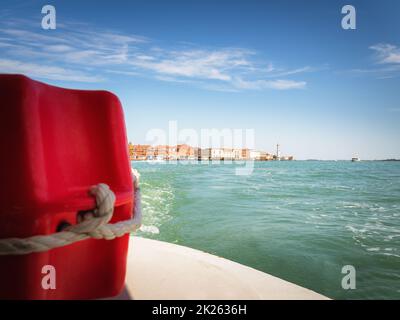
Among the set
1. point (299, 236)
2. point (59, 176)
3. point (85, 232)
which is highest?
point (59, 176)

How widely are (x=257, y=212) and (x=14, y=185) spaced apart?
8.39 meters

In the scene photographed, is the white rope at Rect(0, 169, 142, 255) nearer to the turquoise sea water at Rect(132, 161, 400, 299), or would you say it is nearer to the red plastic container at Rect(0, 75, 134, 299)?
the red plastic container at Rect(0, 75, 134, 299)

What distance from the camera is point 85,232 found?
0.91 m

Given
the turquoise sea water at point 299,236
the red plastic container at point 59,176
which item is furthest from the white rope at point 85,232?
the turquoise sea water at point 299,236

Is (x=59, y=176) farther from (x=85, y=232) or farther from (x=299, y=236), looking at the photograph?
(x=299, y=236)

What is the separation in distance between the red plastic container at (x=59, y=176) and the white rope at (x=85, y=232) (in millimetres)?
27

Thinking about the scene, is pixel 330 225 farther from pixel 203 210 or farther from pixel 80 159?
pixel 80 159

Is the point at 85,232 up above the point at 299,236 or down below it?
A: above

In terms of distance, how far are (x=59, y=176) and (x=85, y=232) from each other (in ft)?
0.72

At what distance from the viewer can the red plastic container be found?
815 mm

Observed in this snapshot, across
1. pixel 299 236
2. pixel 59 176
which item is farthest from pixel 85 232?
pixel 299 236

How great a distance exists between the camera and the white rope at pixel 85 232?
78 centimetres

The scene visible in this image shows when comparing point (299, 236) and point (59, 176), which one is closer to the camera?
point (59, 176)
